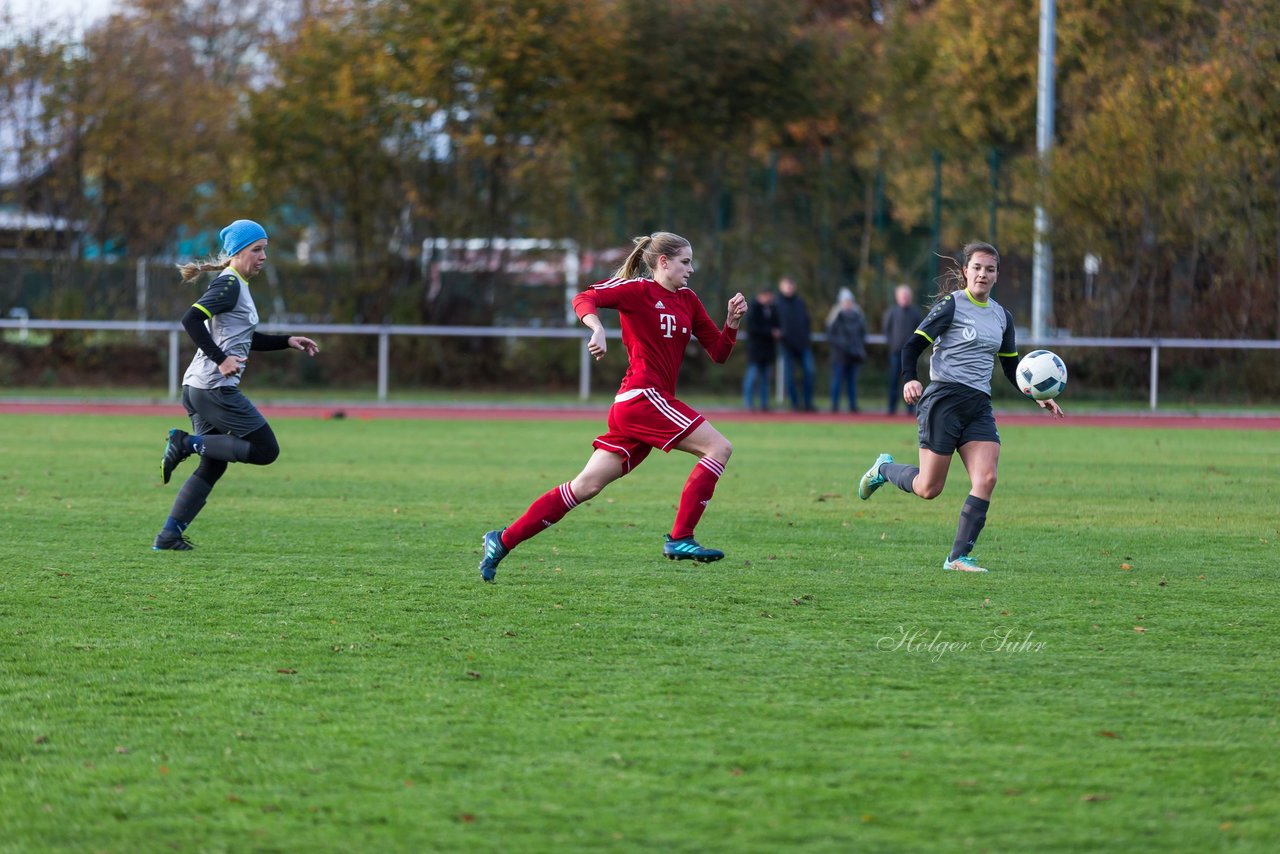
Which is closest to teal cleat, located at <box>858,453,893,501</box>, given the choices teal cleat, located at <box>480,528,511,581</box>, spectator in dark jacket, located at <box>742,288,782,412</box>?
teal cleat, located at <box>480,528,511,581</box>

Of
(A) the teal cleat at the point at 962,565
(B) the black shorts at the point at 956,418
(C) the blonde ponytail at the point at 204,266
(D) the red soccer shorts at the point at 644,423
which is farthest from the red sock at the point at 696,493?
(C) the blonde ponytail at the point at 204,266

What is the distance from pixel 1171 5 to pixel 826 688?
78.7 feet

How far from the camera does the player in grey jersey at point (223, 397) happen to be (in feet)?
26.3

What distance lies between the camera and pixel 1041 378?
8.10 metres

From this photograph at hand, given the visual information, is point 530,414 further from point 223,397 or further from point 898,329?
point 223,397

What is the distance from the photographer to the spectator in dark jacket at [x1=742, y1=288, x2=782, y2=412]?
70.2 ft

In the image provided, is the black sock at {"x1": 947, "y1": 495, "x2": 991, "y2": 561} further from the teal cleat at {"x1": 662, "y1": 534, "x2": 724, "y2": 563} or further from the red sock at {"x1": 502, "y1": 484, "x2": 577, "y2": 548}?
the red sock at {"x1": 502, "y1": 484, "x2": 577, "y2": 548}

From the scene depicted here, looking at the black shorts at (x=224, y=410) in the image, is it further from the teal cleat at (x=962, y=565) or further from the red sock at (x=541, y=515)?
the teal cleat at (x=962, y=565)

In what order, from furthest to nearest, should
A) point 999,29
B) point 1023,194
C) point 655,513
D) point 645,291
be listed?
1. point 999,29
2. point 1023,194
3. point 655,513
4. point 645,291

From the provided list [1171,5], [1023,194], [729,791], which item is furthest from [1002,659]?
[1171,5]

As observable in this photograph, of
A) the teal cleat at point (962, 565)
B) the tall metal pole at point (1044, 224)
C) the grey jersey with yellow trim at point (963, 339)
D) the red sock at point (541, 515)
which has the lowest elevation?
the teal cleat at point (962, 565)

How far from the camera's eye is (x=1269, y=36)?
22953mm

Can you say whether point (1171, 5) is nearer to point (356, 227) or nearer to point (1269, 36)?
point (1269, 36)

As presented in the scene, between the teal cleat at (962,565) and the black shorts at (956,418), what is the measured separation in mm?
535
